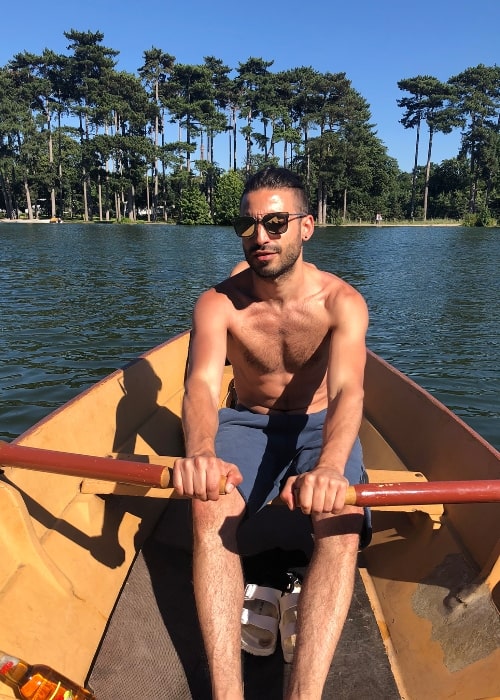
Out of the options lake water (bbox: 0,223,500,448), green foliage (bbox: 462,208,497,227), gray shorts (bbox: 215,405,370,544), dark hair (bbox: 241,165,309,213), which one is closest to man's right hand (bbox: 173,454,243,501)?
gray shorts (bbox: 215,405,370,544)

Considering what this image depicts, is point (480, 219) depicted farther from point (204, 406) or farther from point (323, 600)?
point (323, 600)

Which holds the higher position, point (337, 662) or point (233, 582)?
point (233, 582)

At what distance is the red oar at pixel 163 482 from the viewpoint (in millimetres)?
1917

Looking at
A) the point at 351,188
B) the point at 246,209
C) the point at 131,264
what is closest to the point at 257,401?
the point at 246,209

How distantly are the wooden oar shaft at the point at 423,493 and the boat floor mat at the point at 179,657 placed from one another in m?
0.83

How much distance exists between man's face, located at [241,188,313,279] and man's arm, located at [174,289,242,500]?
1.02 feet

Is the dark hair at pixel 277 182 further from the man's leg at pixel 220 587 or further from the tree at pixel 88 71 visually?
the tree at pixel 88 71

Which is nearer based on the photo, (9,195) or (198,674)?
(198,674)

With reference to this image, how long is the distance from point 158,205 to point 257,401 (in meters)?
68.4

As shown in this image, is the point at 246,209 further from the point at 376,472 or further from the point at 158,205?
the point at 158,205

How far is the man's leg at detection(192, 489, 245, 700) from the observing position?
1909 mm

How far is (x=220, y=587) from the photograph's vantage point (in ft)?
6.79

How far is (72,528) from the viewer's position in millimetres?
2676

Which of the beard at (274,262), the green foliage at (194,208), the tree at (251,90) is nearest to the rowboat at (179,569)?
the beard at (274,262)
